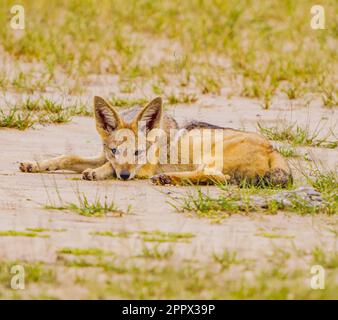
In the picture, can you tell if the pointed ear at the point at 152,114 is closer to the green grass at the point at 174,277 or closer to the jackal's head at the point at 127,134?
the jackal's head at the point at 127,134

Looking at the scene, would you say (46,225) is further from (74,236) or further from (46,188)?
(46,188)

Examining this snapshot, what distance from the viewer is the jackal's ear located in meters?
7.58

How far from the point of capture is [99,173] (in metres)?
7.46

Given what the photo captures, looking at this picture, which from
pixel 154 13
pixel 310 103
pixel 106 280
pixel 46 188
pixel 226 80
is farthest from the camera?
pixel 154 13

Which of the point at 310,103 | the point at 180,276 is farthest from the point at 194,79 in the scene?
the point at 180,276

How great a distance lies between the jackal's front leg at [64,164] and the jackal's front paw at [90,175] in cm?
28

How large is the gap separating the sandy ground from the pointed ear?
1.70 ft

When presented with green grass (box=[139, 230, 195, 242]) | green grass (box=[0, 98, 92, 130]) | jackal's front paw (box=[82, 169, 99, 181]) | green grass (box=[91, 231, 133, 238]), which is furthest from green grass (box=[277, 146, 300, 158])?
green grass (box=[91, 231, 133, 238])

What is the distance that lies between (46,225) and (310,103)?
5.47m

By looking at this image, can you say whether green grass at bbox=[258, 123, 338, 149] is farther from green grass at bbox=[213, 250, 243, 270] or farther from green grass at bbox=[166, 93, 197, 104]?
green grass at bbox=[213, 250, 243, 270]

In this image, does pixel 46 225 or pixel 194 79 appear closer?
pixel 46 225

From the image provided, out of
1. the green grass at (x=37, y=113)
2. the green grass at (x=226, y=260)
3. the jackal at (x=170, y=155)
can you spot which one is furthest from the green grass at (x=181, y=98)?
the green grass at (x=226, y=260)

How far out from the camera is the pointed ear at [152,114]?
760 centimetres

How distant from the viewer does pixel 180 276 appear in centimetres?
483
